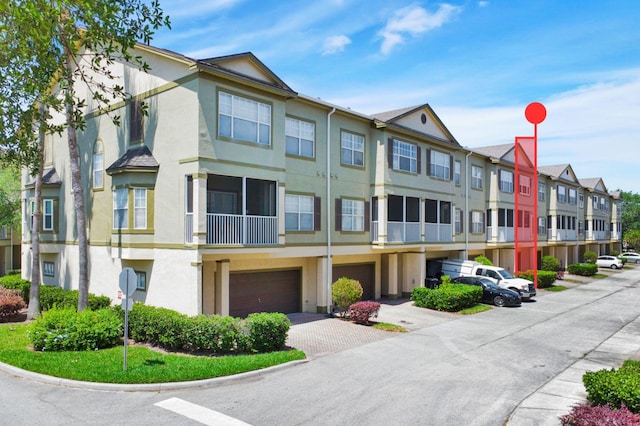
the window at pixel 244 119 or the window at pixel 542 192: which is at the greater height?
the window at pixel 244 119

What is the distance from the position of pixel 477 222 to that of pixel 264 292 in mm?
20263

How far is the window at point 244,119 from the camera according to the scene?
56.0ft

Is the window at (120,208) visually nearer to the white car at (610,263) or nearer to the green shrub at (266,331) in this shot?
the green shrub at (266,331)

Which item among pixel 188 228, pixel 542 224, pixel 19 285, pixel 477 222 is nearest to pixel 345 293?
pixel 188 228

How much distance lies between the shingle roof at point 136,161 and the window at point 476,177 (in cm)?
2396

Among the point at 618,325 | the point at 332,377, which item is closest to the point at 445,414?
the point at 332,377

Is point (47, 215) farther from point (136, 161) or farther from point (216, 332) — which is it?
point (216, 332)

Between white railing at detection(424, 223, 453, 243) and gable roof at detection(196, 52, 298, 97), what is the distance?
12572 mm

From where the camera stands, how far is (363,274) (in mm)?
25797

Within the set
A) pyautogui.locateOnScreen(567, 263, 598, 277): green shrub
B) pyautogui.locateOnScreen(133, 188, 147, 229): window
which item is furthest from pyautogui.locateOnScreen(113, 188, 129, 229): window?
pyautogui.locateOnScreen(567, 263, 598, 277): green shrub

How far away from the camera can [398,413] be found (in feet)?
32.3

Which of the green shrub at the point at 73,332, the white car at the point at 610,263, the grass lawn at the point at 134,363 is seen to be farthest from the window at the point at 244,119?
the white car at the point at 610,263

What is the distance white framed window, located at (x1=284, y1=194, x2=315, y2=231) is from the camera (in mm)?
20297

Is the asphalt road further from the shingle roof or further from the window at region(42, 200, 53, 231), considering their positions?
the window at region(42, 200, 53, 231)
